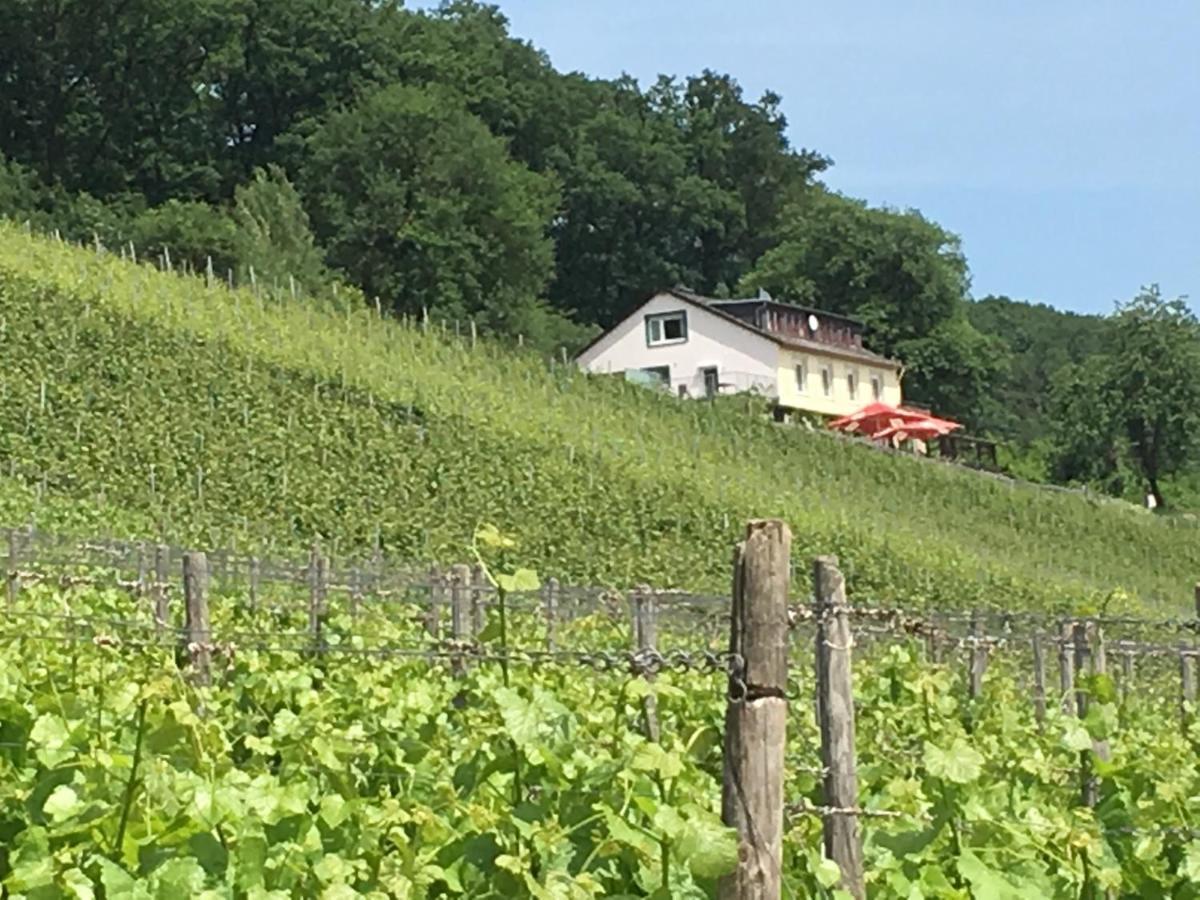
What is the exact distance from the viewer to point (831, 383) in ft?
188

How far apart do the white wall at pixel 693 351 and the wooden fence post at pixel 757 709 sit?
163 feet

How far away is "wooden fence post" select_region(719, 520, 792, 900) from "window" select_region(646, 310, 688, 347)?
51.6 m

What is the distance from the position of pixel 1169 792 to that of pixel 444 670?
4.48 meters

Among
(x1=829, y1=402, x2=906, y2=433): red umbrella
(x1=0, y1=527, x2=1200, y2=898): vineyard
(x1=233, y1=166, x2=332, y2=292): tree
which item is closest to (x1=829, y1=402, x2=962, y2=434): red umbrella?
(x1=829, y1=402, x2=906, y2=433): red umbrella

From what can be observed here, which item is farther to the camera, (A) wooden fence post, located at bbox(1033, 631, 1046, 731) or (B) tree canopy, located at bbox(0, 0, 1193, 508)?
(B) tree canopy, located at bbox(0, 0, 1193, 508)

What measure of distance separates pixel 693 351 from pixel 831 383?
5.22 meters

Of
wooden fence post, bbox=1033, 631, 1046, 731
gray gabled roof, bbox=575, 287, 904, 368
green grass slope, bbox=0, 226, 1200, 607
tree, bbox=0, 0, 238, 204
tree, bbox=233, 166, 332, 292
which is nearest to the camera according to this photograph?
wooden fence post, bbox=1033, 631, 1046, 731

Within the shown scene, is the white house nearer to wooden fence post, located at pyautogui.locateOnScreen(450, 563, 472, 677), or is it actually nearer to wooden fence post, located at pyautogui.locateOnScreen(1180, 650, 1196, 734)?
wooden fence post, located at pyautogui.locateOnScreen(1180, 650, 1196, 734)

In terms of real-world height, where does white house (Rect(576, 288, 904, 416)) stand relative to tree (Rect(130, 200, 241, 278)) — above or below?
below

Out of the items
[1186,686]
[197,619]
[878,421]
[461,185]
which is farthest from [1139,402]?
[197,619]

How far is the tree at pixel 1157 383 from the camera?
2314 inches

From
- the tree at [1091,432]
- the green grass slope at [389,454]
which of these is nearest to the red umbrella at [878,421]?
the tree at [1091,432]

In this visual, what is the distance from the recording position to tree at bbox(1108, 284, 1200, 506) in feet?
193

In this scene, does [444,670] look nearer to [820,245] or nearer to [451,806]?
[451,806]
